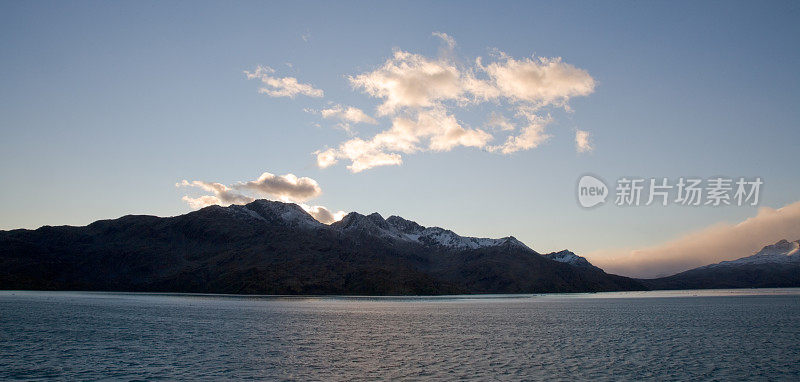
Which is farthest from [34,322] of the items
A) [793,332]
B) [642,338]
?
[793,332]

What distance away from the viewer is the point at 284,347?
2467 inches

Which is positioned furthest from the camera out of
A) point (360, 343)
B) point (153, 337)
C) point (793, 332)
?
point (793, 332)

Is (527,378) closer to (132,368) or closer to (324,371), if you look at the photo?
(324,371)

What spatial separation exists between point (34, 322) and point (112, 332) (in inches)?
1060

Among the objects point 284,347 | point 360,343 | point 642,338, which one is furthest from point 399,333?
point 642,338

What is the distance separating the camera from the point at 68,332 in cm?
7706

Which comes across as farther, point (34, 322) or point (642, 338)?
point (34, 322)

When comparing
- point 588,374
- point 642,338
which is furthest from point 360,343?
point 642,338

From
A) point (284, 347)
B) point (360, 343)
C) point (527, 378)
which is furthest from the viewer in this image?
point (360, 343)

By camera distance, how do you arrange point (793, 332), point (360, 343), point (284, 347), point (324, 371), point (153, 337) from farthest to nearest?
point (793, 332) → point (153, 337) → point (360, 343) → point (284, 347) → point (324, 371)

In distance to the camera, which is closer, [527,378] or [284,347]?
[527,378]

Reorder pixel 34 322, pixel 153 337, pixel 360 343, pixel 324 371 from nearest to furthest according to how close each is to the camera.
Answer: pixel 324 371
pixel 360 343
pixel 153 337
pixel 34 322

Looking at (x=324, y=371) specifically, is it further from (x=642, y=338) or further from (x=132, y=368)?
(x=642, y=338)

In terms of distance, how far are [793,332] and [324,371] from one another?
73.6m
